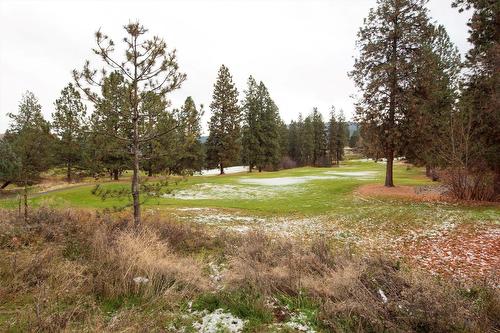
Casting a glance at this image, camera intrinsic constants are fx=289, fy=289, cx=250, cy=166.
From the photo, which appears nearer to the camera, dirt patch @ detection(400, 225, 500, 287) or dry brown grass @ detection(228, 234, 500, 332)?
dry brown grass @ detection(228, 234, 500, 332)

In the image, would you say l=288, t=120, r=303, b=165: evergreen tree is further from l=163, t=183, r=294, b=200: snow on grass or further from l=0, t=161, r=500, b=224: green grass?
l=0, t=161, r=500, b=224: green grass

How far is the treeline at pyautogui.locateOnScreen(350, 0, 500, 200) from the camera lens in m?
15.6

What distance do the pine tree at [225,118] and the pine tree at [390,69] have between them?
23057mm

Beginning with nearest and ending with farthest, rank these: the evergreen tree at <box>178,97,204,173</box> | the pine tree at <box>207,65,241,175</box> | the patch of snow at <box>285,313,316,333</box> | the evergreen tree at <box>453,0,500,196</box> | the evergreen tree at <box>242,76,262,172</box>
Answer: the patch of snow at <box>285,313,316,333</box>
the evergreen tree at <box>178,97,204,173</box>
the evergreen tree at <box>453,0,500,196</box>
the pine tree at <box>207,65,241,175</box>
the evergreen tree at <box>242,76,262,172</box>

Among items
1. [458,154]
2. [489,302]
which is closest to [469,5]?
[458,154]

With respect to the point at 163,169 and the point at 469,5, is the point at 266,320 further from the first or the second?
the point at 469,5

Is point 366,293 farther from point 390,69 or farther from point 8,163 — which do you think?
point 8,163

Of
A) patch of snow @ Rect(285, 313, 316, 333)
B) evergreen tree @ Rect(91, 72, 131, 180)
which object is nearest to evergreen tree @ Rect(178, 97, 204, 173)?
evergreen tree @ Rect(91, 72, 131, 180)

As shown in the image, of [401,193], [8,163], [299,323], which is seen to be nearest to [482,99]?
[401,193]

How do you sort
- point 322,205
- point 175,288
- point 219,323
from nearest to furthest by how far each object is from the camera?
point 219,323 < point 175,288 < point 322,205

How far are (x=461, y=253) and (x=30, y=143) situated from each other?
2958cm

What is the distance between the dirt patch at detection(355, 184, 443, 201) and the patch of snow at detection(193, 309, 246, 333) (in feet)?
51.6

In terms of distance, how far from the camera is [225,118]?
41.5 metres

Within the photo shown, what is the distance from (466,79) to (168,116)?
18.0m
